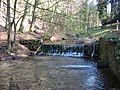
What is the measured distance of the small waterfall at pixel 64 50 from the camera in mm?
23711

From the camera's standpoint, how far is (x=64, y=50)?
2439 cm

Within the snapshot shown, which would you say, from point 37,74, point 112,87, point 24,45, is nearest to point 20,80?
point 37,74

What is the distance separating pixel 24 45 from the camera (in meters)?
24.4

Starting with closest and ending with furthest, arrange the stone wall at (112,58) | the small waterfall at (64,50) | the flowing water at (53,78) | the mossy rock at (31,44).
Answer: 1. the flowing water at (53,78)
2. the stone wall at (112,58)
3. the small waterfall at (64,50)
4. the mossy rock at (31,44)

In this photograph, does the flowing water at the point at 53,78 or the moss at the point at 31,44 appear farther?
the moss at the point at 31,44

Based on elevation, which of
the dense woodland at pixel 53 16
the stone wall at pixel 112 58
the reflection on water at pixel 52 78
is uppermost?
the dense woodland at pixel 53 16

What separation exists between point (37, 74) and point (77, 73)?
215 cm

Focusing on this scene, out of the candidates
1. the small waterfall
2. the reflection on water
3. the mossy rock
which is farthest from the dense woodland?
the reflection on water

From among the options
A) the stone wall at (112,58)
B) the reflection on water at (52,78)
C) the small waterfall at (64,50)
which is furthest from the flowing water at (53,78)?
the small waterfall at (64,50)

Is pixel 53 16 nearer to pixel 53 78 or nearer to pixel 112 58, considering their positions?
pixel 112 58

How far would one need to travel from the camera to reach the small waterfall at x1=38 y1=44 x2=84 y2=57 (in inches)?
934

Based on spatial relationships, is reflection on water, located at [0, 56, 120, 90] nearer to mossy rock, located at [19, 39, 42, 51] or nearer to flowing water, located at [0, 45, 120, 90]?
flowing water, located at [0, 45, 120, 90]

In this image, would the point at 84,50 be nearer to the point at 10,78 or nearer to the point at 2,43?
the point at 2,43

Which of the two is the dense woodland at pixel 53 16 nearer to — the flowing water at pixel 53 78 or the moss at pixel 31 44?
the moss at pixel 31 44
